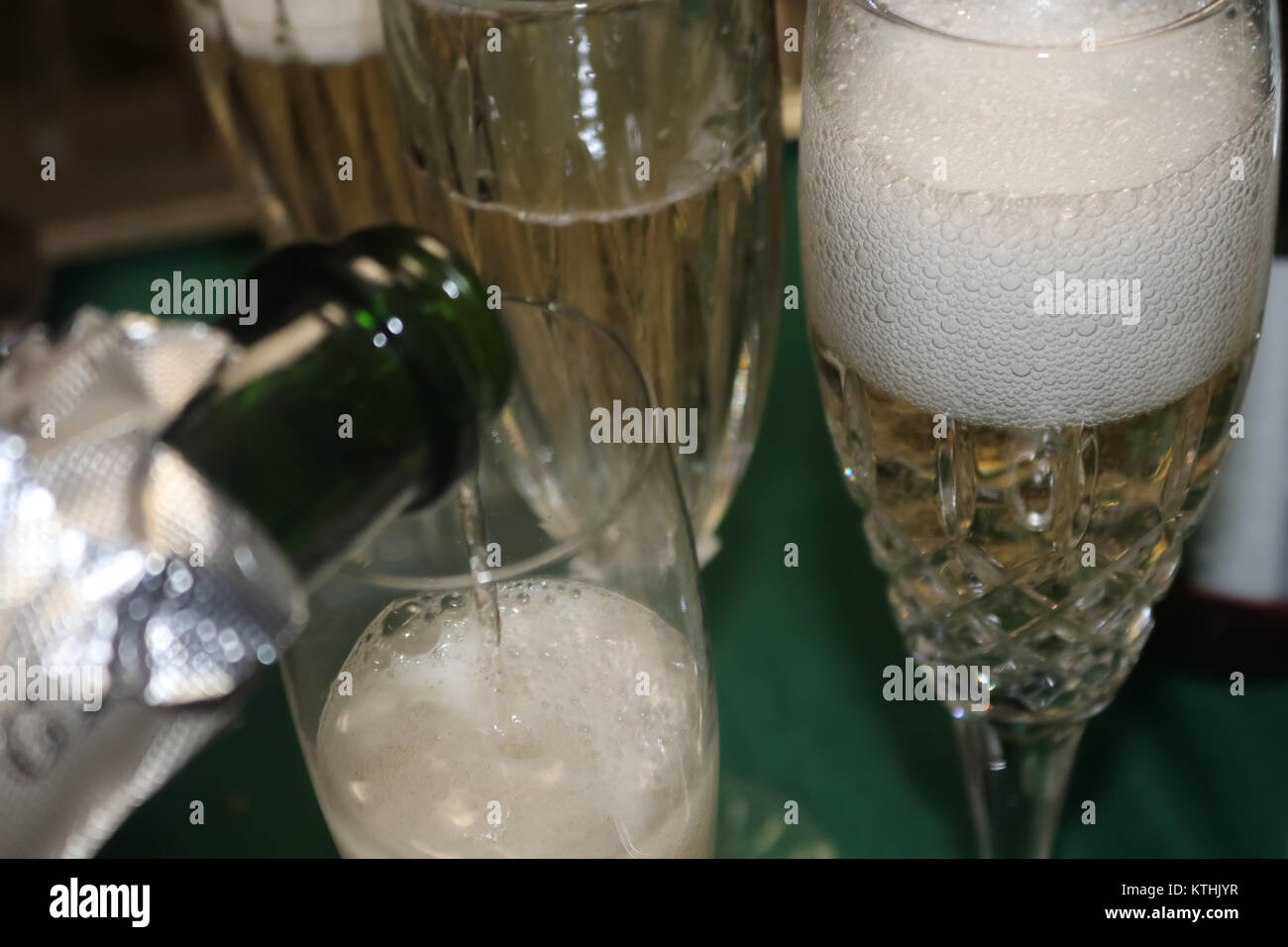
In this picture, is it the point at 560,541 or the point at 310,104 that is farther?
the point at 310,104

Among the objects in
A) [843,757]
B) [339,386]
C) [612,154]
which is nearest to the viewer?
[339,386]

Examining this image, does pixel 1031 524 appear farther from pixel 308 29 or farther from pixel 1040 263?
pixel 308 29

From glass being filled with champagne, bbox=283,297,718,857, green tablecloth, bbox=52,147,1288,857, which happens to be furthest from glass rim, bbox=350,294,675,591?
green tablecloth, bbox=52,147,1288,857

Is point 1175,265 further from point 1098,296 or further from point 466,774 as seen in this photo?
point 466,774

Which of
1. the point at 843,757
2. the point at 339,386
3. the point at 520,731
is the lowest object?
the point at 843,757

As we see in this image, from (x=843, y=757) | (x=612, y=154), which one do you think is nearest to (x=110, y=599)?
(x=612, y=154)

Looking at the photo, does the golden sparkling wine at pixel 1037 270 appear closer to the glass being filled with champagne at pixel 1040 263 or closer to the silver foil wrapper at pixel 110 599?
the glass being filled with champagne at pixel 1040 263

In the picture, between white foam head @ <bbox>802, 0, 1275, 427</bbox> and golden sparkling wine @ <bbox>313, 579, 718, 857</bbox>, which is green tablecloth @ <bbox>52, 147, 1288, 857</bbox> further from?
white foam head @ <bbox>802, 0, 1275, 427</bbox>

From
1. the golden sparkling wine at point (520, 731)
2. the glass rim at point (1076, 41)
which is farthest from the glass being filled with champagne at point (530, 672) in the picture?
the glass rim at point (1076, 41)
